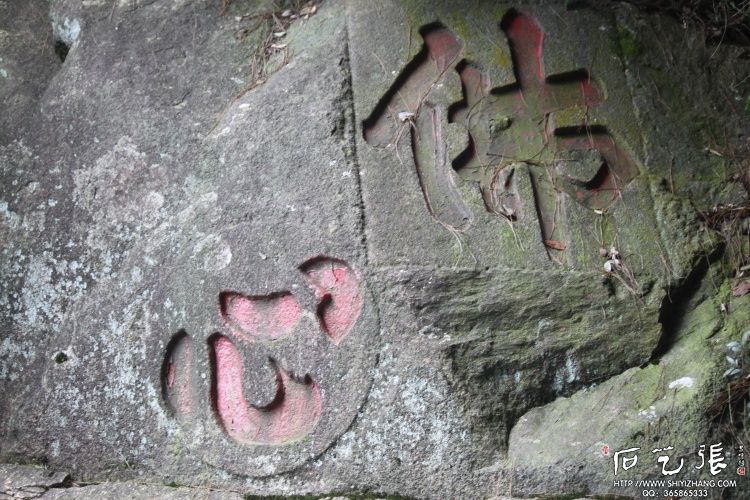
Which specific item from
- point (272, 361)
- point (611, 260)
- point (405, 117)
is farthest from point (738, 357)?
point (272, 361)

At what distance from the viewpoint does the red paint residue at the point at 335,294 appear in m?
2.52

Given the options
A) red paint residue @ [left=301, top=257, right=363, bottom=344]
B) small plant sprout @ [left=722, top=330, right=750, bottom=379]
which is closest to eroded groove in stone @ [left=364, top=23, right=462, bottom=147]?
red paint residue @ [left=301, top=257, right=363, bottom=344]

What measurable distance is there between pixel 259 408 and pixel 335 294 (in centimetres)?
41

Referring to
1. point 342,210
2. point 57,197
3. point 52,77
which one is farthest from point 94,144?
point 342,210

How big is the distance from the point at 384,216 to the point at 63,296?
111cm

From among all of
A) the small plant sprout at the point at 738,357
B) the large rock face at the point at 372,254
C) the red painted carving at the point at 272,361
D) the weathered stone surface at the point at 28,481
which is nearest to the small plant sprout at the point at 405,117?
the large rock face at the point at 372,254

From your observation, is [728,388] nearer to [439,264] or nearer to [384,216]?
[439,264]

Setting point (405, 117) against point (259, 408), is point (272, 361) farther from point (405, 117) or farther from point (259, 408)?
point (405, 117)

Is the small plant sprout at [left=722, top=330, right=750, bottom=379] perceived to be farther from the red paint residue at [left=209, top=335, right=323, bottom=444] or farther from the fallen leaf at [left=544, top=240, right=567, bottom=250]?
the red paint residue at [left=209, top=335, right=323, bottom=444]

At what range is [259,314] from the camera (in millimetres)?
2602

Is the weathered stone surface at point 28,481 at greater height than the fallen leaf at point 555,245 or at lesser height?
lesser

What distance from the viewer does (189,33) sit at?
10.2ft

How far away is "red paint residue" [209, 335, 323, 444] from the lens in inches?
A: 99.7

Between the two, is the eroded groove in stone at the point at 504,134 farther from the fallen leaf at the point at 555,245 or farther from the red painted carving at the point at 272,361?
the red painted carving at the point at 272,361
